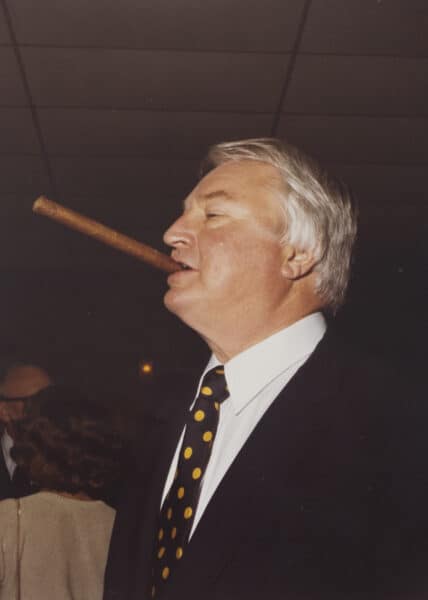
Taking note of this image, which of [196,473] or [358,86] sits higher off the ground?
[358,86]

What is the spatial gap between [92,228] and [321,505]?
0.39 m

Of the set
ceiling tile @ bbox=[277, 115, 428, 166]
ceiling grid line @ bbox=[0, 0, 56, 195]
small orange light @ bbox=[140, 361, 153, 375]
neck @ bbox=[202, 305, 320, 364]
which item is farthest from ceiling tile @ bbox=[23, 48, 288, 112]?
small orange light @ bbox=[140, 361, 153, 375]

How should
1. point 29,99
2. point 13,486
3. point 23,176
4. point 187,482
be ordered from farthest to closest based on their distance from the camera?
point 23,176
point 29,99
point 13,486
point 187,482

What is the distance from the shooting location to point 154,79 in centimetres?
161

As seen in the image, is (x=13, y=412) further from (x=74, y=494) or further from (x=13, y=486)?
(x=74, y=494)

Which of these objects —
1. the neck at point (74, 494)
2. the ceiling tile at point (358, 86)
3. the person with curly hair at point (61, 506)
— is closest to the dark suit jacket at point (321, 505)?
the person with curly hair at point (61, 506)

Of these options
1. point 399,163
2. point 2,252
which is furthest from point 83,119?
point 399,163

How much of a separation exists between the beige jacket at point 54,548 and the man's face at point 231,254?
1.22 feet

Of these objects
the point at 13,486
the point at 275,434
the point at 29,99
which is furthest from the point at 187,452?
the point at 29,99

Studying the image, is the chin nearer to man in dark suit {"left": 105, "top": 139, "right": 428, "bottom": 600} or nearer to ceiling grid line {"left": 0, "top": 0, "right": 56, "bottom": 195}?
man in dark suit {"left": 105, "top": 139, "right": 428, "bottom": 600}

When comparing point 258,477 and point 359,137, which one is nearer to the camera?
point 258,477

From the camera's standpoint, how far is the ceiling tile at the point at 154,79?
153 centimetres

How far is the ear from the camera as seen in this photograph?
770 mm

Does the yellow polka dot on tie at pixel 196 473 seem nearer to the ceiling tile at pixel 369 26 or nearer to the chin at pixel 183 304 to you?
the chin at pixel 183 304
